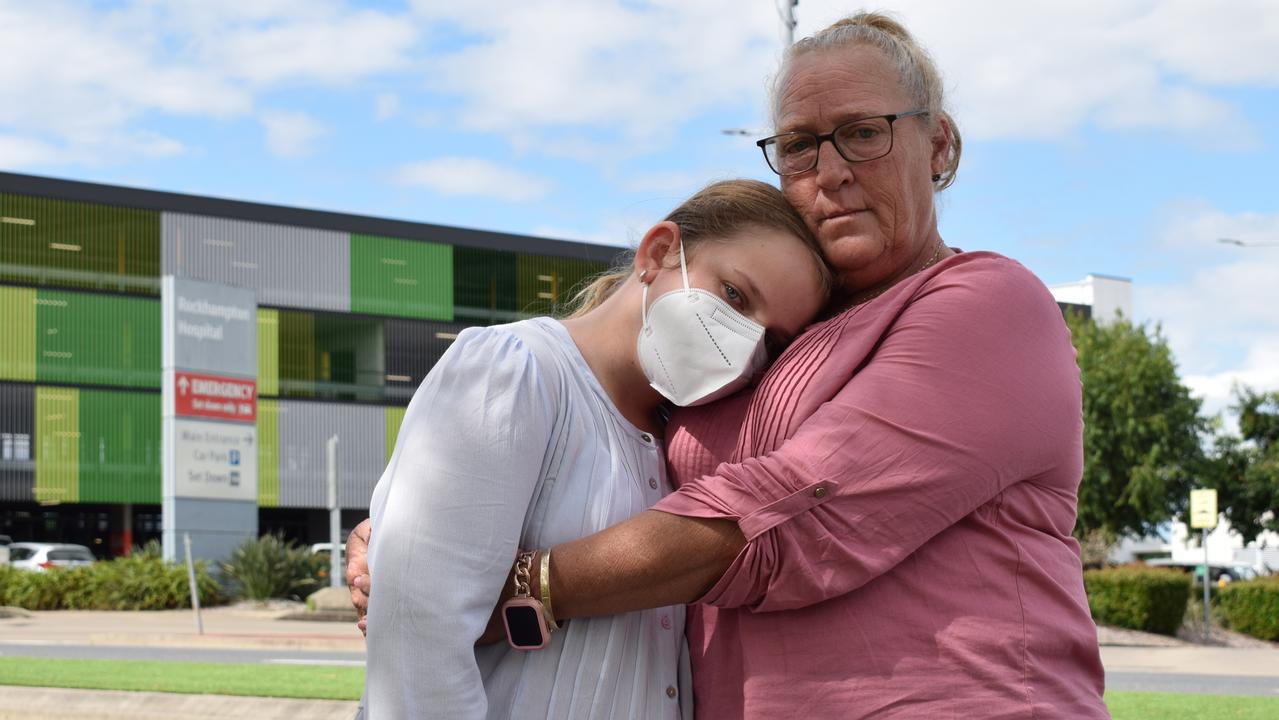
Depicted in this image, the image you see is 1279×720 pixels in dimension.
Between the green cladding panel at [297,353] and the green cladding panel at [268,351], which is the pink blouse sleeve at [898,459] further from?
the green cladding panel at [297,353]

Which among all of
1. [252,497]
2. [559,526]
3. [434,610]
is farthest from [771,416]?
[252,497]

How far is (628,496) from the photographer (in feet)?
8.61

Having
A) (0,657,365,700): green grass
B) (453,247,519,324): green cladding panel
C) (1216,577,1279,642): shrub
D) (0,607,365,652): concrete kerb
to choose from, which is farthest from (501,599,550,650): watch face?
(453,247,519,324): green cladding panel

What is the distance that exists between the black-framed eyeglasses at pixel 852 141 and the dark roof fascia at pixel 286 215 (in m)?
42.0

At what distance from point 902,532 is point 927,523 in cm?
4

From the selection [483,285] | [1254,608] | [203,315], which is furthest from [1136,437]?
[203,315]

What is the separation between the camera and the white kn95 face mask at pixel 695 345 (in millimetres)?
2730

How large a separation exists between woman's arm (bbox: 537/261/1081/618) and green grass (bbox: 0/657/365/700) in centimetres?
746

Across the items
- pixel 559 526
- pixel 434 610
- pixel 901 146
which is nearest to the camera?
pixel 434 610

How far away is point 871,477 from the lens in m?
2.39

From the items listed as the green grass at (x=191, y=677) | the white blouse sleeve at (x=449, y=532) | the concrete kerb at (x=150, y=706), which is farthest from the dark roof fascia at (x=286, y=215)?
the white blouse sleeve at (x=449, y=532)

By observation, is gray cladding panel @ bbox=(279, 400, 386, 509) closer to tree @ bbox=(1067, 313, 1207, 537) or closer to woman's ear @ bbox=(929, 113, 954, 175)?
tree @ bbox=(1067, 313, 1207, 537)

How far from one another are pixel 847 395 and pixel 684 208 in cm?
58

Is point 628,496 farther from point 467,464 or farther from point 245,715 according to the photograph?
point 245,715
